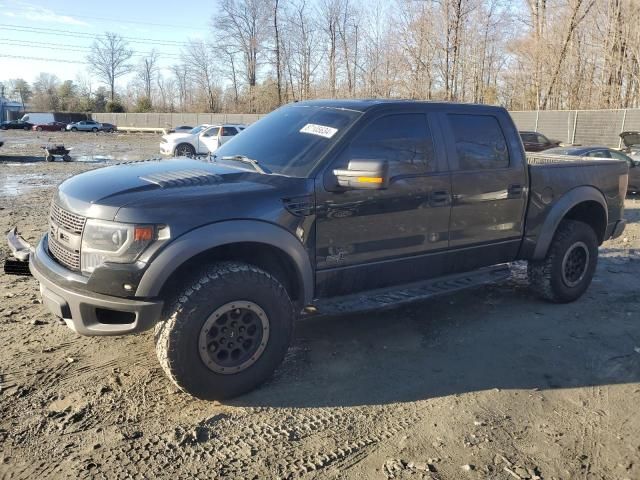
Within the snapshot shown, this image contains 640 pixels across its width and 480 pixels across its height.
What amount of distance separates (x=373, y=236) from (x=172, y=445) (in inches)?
80.3

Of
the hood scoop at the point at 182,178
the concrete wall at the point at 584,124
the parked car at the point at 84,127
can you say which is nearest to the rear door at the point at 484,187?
the hood scoop at the point at 182,178

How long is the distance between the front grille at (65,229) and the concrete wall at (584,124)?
28.5 m

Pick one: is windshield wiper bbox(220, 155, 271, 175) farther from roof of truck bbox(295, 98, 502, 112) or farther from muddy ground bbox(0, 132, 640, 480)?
muddy ground bbox(0, 132, 640, 480)

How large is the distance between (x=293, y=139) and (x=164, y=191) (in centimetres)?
126

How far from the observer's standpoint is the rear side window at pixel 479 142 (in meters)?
4.73

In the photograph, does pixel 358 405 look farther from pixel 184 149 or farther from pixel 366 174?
pixel 184 149

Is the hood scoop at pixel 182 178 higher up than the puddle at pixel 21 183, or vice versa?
the hood scoop at pixel 182 178

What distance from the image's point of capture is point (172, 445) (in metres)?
3.13

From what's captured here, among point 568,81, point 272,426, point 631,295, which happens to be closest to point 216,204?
point 272,426

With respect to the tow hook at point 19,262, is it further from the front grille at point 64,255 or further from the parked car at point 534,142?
the parked car at point 534,142

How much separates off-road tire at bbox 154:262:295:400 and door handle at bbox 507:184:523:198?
8.08ft

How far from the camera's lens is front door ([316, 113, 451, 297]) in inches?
156

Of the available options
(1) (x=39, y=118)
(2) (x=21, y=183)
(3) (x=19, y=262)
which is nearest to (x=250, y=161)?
(3) (x=19, y=262)

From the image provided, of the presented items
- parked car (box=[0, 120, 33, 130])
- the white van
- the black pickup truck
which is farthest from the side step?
the white van
